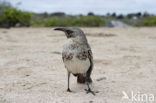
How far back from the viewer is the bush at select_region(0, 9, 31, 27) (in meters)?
19.0

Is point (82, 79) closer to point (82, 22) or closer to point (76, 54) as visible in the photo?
point (76, 54)

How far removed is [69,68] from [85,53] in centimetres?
33

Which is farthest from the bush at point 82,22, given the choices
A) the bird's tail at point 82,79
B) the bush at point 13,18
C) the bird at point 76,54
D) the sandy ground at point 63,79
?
the bird at point 76,54

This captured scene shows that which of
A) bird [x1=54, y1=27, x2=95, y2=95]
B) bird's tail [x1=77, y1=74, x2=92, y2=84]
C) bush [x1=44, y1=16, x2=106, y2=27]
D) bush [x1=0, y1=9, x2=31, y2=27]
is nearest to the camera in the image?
bird [x1=54, y1=27, x2=95, y2=95]

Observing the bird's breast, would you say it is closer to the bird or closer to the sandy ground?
the bird

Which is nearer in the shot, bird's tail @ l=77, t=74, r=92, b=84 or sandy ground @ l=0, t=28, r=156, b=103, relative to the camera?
sandy ground @ l=0, t=28, r=156, b=103

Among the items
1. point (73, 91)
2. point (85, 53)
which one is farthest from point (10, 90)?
point (85, 53)

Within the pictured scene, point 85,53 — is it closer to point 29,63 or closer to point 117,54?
point 29,63

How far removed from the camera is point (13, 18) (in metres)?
19.2

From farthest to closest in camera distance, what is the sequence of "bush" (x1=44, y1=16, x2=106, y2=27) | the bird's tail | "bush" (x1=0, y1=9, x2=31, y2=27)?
"bush" (x1=44, y1=16, x2=106, y2=27), "bush" (x1=0, y1=9, x2=31, y2=27), the bird's tail

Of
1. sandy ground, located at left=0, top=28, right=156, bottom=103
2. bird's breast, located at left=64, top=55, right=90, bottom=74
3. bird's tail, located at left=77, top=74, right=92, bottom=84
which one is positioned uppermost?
bird's breast, located at left=64, top=55, right=90, bottom=74

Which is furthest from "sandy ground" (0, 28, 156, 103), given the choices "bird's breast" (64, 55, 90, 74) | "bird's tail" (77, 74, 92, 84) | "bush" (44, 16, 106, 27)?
"bush" (44, 16, 106, 27)

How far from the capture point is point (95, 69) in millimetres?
5742

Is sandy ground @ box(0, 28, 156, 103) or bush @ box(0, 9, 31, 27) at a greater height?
bush @ box(0, 9, 31, 27)
